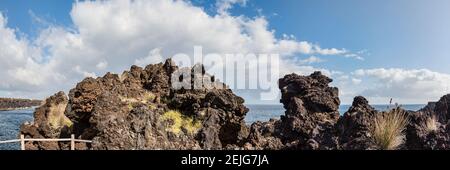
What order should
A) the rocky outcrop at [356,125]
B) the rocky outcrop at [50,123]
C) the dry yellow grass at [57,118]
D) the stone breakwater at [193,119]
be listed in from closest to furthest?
the stone breakwater at [193,119] < the rocky outcrop at [356,125] < the rocky outcrop at [50,123] < the dry yellow grass at [57,118]

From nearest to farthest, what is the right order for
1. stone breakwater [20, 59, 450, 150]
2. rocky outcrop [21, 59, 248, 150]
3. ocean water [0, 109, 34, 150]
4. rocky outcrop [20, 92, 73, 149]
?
stone breakwater [20, 59, 450, 150]
rocky outcrop [21, 59, 248, 150]
rocky outcrop [20, 92, 73, 149]
ocean water [0, 109, 34, 150]

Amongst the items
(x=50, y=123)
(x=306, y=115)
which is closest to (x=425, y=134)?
(x=306, y=115)

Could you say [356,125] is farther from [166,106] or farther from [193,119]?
[166,106]

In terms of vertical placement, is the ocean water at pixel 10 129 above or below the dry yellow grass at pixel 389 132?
below

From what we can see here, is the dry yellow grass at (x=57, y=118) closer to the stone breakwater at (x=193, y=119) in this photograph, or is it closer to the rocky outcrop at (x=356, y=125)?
the stone breakwater at (x=193, y=119)

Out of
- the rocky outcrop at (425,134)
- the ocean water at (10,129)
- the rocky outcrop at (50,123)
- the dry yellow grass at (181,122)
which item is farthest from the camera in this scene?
the ocean water at (10,129)

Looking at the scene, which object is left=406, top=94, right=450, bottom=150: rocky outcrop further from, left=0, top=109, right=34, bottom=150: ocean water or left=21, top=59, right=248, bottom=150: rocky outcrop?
left=0, top=109, right=34, bottom=150: ocean water

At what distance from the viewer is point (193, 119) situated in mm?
21188

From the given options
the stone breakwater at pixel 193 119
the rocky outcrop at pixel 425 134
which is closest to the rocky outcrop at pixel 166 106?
the stone breakwater at pixel 193 119

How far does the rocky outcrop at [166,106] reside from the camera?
19220 millimetres

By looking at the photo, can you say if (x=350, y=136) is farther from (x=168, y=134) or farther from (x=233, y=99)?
(x=168, y=134)

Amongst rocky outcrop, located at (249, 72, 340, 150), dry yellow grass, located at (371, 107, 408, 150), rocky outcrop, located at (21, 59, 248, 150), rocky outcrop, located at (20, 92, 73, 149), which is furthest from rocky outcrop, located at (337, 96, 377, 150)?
rocky outcrop, located at (20, 92, 73, 149)

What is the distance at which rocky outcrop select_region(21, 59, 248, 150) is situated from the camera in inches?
757
